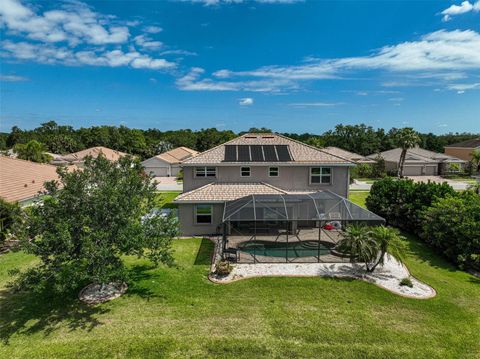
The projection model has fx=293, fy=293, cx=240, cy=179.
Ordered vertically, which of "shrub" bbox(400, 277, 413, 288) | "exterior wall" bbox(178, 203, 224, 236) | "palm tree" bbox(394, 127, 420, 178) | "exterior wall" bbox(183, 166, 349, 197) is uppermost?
"palm tree" bbox(394, 127, 420, 178)

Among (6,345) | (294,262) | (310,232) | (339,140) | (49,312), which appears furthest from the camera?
(339,140)

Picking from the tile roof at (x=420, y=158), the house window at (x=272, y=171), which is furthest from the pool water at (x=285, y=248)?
the tile roof at (x=420, y=158)

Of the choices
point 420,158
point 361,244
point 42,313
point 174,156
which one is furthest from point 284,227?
point 420,158

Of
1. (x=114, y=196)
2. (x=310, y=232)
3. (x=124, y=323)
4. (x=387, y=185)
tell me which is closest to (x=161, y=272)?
(x=124, y=323)

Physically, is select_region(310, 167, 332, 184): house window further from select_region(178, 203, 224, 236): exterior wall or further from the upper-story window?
select_region(178, 203, 224, 236): exterior wall

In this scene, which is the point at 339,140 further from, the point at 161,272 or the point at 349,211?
the point at 161,272

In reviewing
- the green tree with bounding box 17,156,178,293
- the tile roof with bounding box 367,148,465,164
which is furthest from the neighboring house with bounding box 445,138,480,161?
the green tree with bounding box 17,156,178,293
